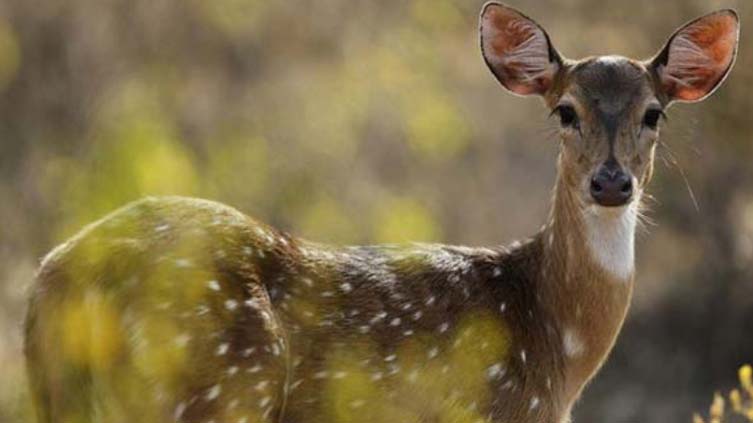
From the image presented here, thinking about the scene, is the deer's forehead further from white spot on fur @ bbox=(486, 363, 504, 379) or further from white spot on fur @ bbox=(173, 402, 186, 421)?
white spot on fur @ bbox=(173, 402, 186, 421)

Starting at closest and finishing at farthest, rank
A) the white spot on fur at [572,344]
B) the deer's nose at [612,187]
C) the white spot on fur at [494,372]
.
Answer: the white spot on fur at [494,372], the deer's nose at [612,187], the white spot on fur at [572,344]

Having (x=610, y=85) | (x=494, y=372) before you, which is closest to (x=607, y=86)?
(x=610, y=85)

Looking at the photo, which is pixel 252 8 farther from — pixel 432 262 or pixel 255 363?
pixel 255 363

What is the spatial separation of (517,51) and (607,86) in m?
0.68

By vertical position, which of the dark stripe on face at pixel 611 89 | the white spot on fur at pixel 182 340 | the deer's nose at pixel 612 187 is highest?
the dark stripe on face at pixel 611 89

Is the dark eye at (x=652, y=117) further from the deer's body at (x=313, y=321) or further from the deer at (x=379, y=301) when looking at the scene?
the deer's body at (x=313, y=321)

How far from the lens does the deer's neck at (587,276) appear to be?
30.1 ft

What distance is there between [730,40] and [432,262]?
2.03 m

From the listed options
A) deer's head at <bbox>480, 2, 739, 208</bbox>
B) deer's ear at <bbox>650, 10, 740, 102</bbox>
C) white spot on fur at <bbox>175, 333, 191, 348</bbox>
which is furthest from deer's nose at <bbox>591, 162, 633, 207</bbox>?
white spot on fur at <bbox>175, 333, 191, 348</bbox>

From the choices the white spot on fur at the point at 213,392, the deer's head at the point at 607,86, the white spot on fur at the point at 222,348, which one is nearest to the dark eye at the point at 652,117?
the deer's head at the point at 607,86

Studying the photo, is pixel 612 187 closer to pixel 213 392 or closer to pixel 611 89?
pixel 611 89

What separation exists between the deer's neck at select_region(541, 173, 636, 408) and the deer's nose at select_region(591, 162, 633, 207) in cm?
29

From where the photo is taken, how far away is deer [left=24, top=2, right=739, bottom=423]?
25.2 feet

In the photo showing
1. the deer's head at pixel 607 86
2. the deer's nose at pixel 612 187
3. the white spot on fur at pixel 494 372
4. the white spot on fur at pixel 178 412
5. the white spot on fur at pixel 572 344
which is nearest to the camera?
the white spot on fur at pixel 178 412
